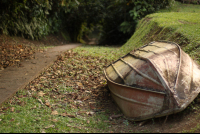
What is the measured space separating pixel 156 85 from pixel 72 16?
1565cm

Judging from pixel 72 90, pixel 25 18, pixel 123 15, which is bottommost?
pixel 72 90

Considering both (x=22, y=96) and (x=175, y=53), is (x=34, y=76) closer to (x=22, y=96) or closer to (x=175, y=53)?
(x=22, y=96)

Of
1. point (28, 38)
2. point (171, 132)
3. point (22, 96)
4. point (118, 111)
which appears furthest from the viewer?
point (28, 38)

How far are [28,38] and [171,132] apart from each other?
402 inches

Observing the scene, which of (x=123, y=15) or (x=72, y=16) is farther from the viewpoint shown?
(x=72, y=16)

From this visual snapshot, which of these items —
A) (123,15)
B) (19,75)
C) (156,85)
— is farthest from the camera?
(123,15)

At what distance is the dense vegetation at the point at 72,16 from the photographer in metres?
9.24

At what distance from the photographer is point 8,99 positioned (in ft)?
12.4

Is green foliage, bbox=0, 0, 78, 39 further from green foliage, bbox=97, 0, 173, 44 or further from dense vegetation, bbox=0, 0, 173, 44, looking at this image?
green foliage, bbox=97, 0, 173, 44

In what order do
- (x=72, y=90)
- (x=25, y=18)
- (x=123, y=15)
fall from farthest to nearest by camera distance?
(x=123, y=15) → (x=25, y=18) → (x=72, y=90)

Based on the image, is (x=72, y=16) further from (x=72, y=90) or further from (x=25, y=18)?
(x=72, y=90)

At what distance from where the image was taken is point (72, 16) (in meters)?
17.4

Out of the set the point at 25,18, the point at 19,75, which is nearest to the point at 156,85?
the point at 19,75

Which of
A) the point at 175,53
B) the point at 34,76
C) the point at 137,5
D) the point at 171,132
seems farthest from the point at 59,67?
the point at 137,5
